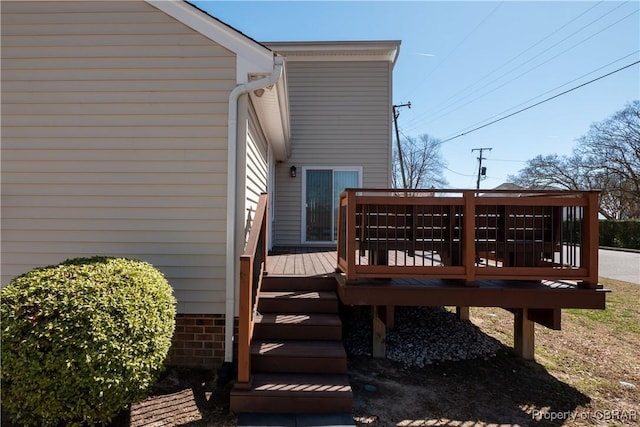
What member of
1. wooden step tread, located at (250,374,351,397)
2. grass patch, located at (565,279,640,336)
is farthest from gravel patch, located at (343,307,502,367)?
grass patch, located at (565,279,640,336)

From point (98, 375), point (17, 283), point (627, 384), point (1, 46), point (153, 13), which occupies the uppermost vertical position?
point (153, 13)

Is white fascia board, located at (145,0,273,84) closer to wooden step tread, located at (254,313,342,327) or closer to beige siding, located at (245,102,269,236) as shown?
Result: beige siding, located at (245,102,269,236)

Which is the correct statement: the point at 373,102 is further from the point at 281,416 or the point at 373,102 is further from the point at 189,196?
the point at 281,416

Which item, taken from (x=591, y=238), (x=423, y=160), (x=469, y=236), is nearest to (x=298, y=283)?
(x=469, y=236)

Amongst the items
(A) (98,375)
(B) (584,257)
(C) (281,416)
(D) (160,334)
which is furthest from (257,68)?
(B) (584,257)

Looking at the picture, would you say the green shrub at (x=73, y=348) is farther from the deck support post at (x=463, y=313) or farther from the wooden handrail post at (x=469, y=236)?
the deck support post at (x=463, y=313)

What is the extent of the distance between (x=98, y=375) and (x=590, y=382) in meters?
4.63

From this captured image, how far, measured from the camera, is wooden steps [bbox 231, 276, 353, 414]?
2646 millimetres

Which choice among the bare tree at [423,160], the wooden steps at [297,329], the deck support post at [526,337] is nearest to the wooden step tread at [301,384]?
the wooden steps at [297,329]

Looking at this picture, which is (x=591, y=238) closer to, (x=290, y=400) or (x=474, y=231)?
(x=474, y=231)

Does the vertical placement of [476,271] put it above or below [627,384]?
above

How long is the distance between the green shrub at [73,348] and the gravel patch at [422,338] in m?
2.51

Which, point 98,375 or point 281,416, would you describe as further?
point 281,416

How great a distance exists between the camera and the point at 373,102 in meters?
7.70
